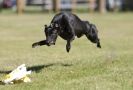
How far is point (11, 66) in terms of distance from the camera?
45.2ft

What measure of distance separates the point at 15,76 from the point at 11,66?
9.67 ft

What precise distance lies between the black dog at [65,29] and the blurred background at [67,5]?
32650 millimetres

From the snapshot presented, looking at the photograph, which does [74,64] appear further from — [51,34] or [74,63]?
[51,34]

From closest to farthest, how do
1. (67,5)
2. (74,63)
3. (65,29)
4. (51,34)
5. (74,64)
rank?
1. (51,34)
2. (65,29)
3. (74,64)
4. (74,63)
5. (67,5)

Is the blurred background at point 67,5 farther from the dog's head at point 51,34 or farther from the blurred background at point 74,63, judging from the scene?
the dog's head at point 51,34

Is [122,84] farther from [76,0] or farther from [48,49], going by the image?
[76,0]

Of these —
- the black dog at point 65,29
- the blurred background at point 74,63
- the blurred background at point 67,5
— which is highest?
the black dog at point 65,29

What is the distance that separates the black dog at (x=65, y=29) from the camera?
39.7 feet

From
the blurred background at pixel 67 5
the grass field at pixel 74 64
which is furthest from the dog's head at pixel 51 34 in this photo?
the blurred background at pixel 67 5

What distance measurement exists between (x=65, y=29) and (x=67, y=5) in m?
37.7

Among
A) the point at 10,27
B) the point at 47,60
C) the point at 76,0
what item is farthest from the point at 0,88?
the point at 76,0

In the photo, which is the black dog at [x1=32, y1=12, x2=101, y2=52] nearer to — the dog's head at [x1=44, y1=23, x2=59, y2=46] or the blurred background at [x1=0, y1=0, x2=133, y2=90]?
the dog's head at [x1=44, y1=23, x2=59, y2=46]

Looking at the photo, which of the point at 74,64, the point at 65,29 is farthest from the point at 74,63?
the point at 65,29

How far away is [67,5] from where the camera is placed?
164ft
